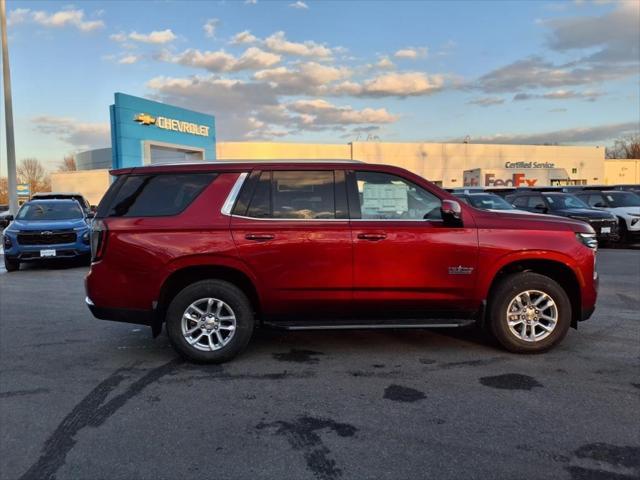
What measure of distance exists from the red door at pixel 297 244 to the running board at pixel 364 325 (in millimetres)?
103

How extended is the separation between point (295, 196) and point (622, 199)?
51.5 ft

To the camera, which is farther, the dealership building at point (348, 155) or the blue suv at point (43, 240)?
the dealership building at point (348, 155)

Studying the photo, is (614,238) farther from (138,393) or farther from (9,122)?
(9,122)

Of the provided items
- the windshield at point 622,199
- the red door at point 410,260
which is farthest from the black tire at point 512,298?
the windshield at point 622,199

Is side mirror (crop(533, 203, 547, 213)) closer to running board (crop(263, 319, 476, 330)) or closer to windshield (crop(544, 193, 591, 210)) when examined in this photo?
windshield (crop(544, 193, 591, 210))

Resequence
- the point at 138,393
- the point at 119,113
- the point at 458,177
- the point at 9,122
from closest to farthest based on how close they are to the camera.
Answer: the point at 138,393
the point at 9,122
the point at 119,113
the point at 458,177

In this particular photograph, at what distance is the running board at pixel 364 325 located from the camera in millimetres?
5059

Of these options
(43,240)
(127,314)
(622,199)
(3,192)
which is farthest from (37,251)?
(3,192)

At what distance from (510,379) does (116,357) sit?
12.5 feet

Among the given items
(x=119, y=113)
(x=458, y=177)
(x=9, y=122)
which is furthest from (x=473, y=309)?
(x=458, y=177)

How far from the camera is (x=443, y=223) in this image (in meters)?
5.07

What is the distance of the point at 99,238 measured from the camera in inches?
198

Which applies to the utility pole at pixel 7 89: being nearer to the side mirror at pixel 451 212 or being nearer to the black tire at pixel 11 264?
the black tire at pixel 11 264

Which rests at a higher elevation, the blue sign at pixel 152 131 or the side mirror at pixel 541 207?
the blue sign at pixel 152 131
